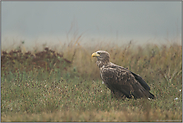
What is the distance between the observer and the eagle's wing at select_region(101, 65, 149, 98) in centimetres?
552

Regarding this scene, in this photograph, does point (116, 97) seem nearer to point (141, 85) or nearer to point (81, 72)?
point (141, 85)

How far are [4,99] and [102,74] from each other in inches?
117

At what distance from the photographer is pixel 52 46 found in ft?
32.0

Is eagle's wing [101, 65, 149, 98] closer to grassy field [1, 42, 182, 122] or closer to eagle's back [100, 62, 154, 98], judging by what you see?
eagle's back [100, 62, 154, 98]

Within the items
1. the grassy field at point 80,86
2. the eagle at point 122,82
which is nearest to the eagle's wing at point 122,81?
the eagle at point 122,82

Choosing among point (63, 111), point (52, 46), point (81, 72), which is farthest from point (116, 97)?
point (52, 46)

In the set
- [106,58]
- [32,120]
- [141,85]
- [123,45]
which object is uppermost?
[123,45]

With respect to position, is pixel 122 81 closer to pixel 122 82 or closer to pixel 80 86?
pixel 122 82

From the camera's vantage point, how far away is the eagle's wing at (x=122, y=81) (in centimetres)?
552

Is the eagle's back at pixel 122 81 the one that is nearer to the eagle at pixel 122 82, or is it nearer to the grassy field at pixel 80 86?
the eagle at pixel 122 82

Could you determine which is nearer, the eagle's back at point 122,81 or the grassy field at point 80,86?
the grassy field at point 80,86

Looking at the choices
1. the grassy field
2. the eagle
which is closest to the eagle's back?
the eagle

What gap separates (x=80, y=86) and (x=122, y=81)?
1.96 m

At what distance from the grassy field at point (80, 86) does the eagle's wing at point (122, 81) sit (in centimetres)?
27
